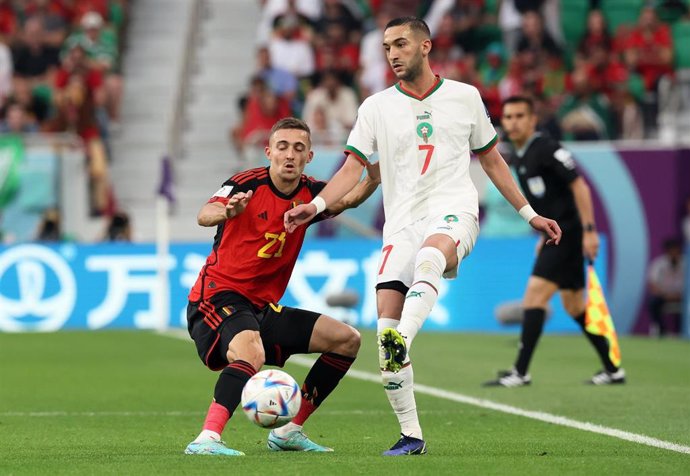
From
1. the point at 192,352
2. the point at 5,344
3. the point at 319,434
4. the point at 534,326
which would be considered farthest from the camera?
the point at 5,344

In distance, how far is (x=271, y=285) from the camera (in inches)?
310

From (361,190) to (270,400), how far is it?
1.44m

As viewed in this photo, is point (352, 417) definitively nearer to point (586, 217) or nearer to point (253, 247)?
point (253, 247)

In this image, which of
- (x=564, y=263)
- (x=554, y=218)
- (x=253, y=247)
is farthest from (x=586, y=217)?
(x=253, y=247)

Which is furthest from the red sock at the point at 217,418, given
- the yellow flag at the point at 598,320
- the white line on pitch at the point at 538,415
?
the yellow flag at the point at 598,320

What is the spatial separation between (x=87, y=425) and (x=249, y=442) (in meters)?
1.43

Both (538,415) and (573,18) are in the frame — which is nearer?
(538,415)

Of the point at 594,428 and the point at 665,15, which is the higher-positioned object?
the point at 665,15

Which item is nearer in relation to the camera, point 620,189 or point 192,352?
point 192,352

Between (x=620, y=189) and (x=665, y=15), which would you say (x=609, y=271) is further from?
(x=665, y=15)

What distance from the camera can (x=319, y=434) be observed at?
864 centimetres

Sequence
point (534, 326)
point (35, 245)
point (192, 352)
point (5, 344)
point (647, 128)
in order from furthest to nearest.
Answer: point (647, 128) < point (35, 245) < point (5, 344) < point (192, 352) < point (534, 326)

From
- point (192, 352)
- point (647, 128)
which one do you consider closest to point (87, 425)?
point (192, 352)

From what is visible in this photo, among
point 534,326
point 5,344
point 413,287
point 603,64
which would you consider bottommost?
point 5,344
